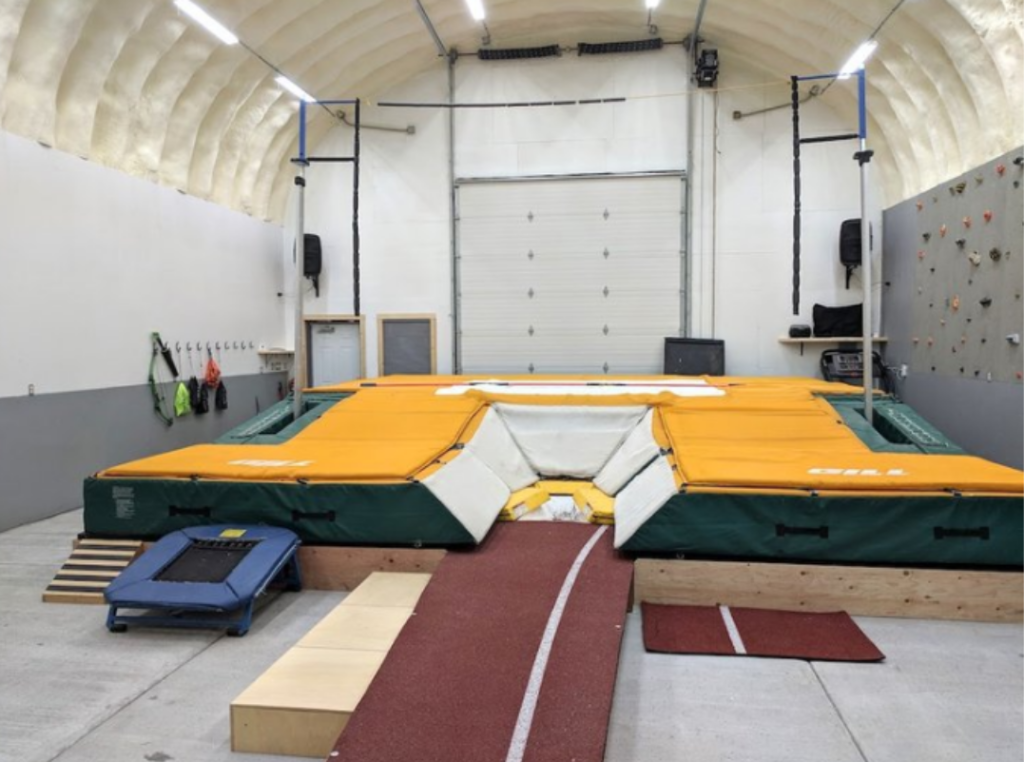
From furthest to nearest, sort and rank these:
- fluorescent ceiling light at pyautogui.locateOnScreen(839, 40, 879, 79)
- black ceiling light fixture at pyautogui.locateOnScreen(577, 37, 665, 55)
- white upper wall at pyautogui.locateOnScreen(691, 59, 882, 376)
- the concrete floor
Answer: black ceiling light fixture at pyautogui.locateOnScreen(577, 37, 665, 55)
white upper wall at pyautogui.locateOnScreen(691, 59, 882, 376)
fluorescent ceiling light at pyautogui.locateOnScreen(839, 40, 879, 79)
the concrete floor

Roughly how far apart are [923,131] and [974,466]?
4.70m

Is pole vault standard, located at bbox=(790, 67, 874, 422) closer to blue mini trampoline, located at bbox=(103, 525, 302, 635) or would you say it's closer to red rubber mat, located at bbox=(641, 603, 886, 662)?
red rubber mat, located at bbox=(641, 603, 886, 662)

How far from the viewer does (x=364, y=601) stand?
318 cm

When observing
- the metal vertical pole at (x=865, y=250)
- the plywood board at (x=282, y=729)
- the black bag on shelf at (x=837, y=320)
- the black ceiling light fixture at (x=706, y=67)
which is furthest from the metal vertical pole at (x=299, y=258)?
the black bag on shelf at (x=837, y=320)

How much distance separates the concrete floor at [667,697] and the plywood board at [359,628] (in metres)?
0.28

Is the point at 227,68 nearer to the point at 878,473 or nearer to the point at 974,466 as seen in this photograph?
the point at 878,473

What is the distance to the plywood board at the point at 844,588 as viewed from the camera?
10.6ft

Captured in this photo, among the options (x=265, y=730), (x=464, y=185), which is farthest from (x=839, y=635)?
(x=464, y=185)

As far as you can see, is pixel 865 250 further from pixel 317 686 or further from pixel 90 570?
pixel 90 570

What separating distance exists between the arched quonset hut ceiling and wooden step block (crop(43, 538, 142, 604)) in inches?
135

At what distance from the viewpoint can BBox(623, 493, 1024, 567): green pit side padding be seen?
322 centimetres

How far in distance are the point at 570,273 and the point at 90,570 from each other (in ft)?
20.8

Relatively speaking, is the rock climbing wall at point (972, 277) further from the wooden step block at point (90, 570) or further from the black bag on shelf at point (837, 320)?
the wooden step block at point (90, 570)

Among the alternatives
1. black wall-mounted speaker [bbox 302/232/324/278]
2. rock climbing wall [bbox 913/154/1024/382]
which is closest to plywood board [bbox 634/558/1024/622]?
rock climbing wall [bbox 913/154/1024/382]
